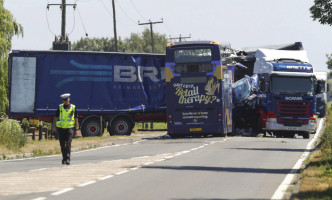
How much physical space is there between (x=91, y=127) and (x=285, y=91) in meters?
10.1

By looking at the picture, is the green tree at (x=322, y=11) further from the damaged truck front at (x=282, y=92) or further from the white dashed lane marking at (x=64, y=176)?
the damaged truck front at (x=282, y=92)

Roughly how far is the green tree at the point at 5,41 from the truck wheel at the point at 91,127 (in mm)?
6893

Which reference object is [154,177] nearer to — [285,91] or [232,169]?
[232,169]

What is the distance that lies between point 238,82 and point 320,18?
1858cm

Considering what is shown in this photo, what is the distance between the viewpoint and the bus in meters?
35.5

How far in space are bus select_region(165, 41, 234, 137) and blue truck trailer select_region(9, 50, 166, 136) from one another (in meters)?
4.27

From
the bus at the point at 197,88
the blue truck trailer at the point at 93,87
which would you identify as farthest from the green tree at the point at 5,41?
the bus at the point at 197,88

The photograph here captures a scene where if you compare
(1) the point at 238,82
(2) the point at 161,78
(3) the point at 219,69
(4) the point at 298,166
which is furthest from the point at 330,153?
(2) the point at 161,78

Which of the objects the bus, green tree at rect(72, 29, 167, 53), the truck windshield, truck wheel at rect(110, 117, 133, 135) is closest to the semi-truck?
the truck windshield

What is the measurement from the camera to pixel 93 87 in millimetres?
39969

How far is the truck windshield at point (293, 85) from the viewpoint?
3712cm

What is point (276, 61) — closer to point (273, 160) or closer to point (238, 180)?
point (273, 160)

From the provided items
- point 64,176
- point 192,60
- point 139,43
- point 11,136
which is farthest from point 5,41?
point 139,43

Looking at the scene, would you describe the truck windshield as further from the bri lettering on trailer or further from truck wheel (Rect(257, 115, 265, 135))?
truck wheel (Rect(257, 115, 265, 135))
